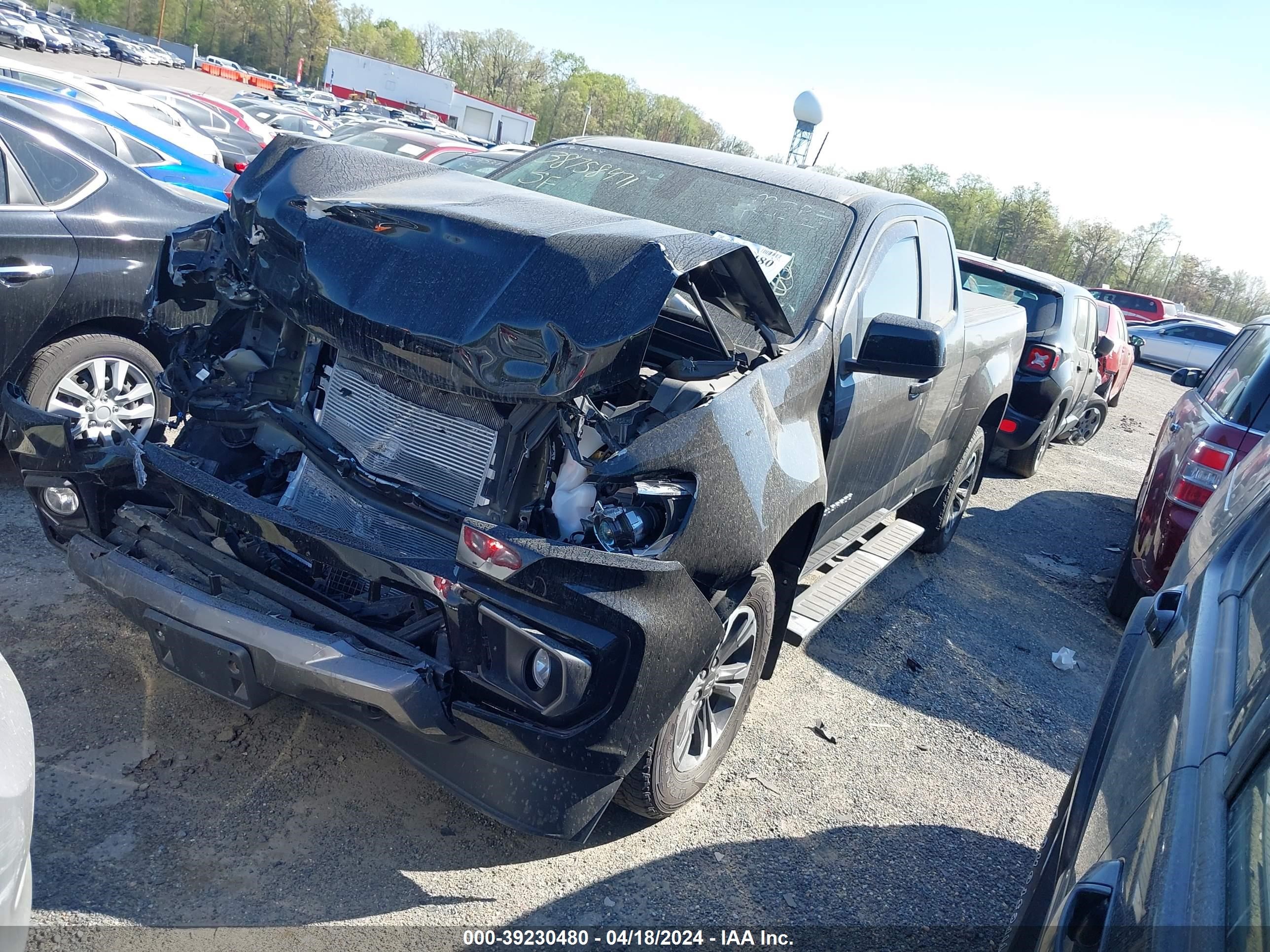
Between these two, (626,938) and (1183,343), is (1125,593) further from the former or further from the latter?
(1183,343)

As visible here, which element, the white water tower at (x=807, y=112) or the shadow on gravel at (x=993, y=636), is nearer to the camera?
the shadow on gravel at (x=993, y=636)

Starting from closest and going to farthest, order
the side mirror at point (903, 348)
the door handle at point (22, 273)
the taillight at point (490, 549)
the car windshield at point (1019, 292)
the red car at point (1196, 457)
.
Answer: the taillight at point (490, 549)
the side mirror at point (903, 348)
the door handle at point (22, 273)
the red car at point (1196, 457)
the car windshield at point (1019, 292)

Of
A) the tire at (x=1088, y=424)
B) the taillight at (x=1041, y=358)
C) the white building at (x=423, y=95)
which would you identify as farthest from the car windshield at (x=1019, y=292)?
the white building at (x=423, y=95)

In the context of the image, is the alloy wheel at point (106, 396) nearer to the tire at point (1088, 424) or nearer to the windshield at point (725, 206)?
the windshield at point (725, 206)

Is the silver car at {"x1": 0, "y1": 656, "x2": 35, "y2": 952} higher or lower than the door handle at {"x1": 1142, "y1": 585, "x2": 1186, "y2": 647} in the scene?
lower

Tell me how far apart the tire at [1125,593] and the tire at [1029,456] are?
2.98 meters

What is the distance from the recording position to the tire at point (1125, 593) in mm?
6051

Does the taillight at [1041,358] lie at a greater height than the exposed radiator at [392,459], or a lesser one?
greater

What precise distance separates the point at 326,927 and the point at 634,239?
210 cm

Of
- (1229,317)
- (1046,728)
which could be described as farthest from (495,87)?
(1046,728)

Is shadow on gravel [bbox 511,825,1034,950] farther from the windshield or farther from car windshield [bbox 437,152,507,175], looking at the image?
car windshield [bbox 437,152,507,175]

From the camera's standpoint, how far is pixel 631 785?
2.93 metres

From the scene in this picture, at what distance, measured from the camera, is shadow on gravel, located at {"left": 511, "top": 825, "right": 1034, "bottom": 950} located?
2.84 m

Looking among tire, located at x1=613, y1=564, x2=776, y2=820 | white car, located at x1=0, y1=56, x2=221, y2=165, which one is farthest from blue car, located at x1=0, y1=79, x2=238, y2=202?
tire, located at x1=613, y1=564, x2=776, y2=820
